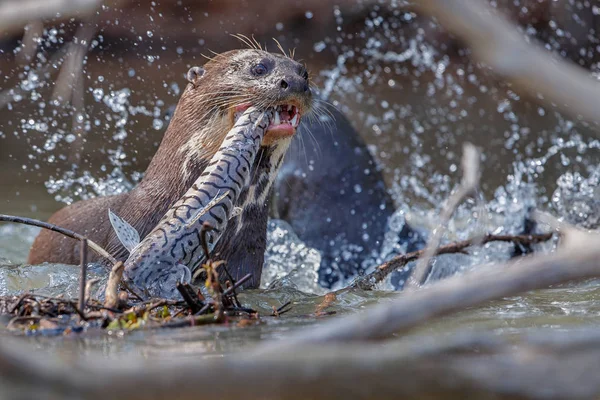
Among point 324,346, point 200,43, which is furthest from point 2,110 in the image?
point 324,346

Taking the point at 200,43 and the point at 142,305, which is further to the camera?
the point at 200,43

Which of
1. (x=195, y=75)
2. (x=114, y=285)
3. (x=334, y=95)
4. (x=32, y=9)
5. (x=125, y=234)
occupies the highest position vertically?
(x=334, y=95)

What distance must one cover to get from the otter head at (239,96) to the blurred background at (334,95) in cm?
199

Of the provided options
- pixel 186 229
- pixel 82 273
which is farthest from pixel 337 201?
pixel 82 273

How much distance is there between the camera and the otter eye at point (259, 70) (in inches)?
126

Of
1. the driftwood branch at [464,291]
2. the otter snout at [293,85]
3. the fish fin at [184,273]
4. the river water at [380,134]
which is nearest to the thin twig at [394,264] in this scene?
the river water at [380,134]

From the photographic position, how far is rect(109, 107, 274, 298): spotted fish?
2.38 m

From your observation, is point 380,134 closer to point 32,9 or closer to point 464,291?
point 32,9

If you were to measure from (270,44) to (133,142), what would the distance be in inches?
58.5

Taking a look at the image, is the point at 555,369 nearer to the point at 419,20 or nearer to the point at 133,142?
the point at 133,142

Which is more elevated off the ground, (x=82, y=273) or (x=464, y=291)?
(x=82, y=273)

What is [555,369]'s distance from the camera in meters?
1.24

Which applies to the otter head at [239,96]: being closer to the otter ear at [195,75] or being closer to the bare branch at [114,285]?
the otter ear at [195,75]

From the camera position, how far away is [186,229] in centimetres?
242
